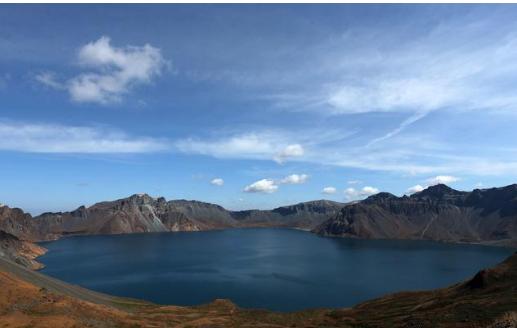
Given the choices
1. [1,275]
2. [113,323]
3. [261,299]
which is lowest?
[261,299]

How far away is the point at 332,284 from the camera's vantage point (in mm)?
196250

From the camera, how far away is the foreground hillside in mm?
69812

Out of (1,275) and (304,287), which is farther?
(304,287)

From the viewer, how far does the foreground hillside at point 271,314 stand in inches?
2749

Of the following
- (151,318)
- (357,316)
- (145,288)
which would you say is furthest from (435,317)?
(145,288)

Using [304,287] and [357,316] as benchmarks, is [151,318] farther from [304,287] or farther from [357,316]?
[304,287]

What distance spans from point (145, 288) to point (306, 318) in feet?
329

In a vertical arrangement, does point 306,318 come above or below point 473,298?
below

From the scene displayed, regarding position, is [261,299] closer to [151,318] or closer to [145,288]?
[145,288]

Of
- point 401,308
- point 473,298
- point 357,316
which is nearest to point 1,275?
point 357,316

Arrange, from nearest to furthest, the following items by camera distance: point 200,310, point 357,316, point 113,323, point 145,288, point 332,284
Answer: point 113,323 → point 357,316 → point 200,310 → point 145,288 → point 332,284

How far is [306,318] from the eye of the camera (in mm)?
107875

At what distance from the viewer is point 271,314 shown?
11294 centimetres

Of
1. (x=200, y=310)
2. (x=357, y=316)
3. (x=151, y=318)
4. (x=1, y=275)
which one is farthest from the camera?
(x=200, y=310)
